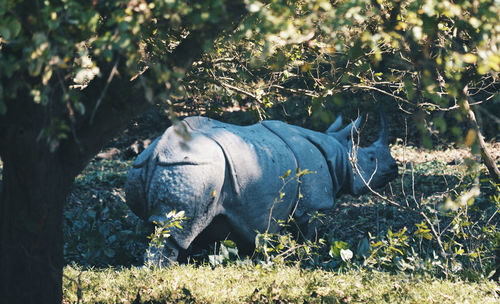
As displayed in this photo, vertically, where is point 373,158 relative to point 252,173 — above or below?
below

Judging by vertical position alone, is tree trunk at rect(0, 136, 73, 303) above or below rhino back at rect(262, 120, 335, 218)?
above

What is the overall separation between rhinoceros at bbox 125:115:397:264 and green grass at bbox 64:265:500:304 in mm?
459

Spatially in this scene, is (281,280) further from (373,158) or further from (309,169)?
(373,158)

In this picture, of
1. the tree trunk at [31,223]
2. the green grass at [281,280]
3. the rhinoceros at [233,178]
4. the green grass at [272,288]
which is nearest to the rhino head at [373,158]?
the rhinoceros at [233,178]

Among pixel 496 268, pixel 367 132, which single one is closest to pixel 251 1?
pixel 496 268

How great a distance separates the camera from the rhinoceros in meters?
4.58

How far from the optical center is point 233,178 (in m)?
4.83

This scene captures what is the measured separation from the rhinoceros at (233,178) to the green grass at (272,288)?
0.46 meters

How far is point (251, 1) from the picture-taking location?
83.0 inches

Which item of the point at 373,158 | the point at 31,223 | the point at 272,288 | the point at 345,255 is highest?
the point at 31,223

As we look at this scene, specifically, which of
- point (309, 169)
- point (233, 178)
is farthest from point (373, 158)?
point (233, 178)

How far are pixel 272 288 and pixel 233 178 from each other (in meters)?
1.25

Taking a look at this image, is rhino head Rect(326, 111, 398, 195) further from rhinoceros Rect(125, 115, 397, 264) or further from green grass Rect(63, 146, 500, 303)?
green grass Rect(63, 146, 500, 303)

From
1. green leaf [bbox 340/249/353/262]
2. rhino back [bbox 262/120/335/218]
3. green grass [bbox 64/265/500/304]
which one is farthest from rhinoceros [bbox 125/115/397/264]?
green leaf [bbox 340/249/353/262]
